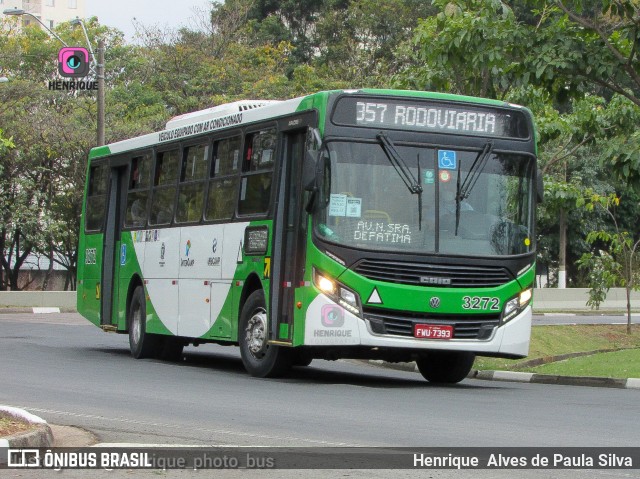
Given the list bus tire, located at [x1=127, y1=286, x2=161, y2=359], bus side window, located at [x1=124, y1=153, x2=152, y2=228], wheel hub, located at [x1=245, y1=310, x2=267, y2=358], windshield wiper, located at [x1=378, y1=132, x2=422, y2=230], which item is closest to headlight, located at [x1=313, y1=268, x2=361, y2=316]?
windshield wiper, located at [x1=378, y1=132, x2=422, y2=230]

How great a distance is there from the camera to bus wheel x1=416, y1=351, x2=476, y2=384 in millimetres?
17250

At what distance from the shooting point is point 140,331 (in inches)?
834

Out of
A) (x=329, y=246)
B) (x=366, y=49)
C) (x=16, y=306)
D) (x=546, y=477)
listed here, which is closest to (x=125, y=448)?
(x=546, y=477)

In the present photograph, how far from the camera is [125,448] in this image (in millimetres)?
9094

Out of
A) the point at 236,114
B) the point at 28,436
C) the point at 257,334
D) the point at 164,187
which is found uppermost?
the point at 236,114

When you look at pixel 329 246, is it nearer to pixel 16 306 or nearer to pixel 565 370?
pixel 565 370

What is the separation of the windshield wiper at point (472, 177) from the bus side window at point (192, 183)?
176 inches

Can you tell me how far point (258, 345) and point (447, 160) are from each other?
11.4ft

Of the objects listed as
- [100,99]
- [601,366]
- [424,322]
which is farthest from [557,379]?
[100,99]

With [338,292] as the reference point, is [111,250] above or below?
above

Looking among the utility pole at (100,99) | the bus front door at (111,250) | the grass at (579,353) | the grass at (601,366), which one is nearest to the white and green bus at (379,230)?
the grass at (601,366)

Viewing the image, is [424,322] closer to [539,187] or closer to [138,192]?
[539,187]

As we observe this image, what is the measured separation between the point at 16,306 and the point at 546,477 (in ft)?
117

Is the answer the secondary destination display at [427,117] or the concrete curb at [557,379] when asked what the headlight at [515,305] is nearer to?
the secondary destination display at [427,117]
